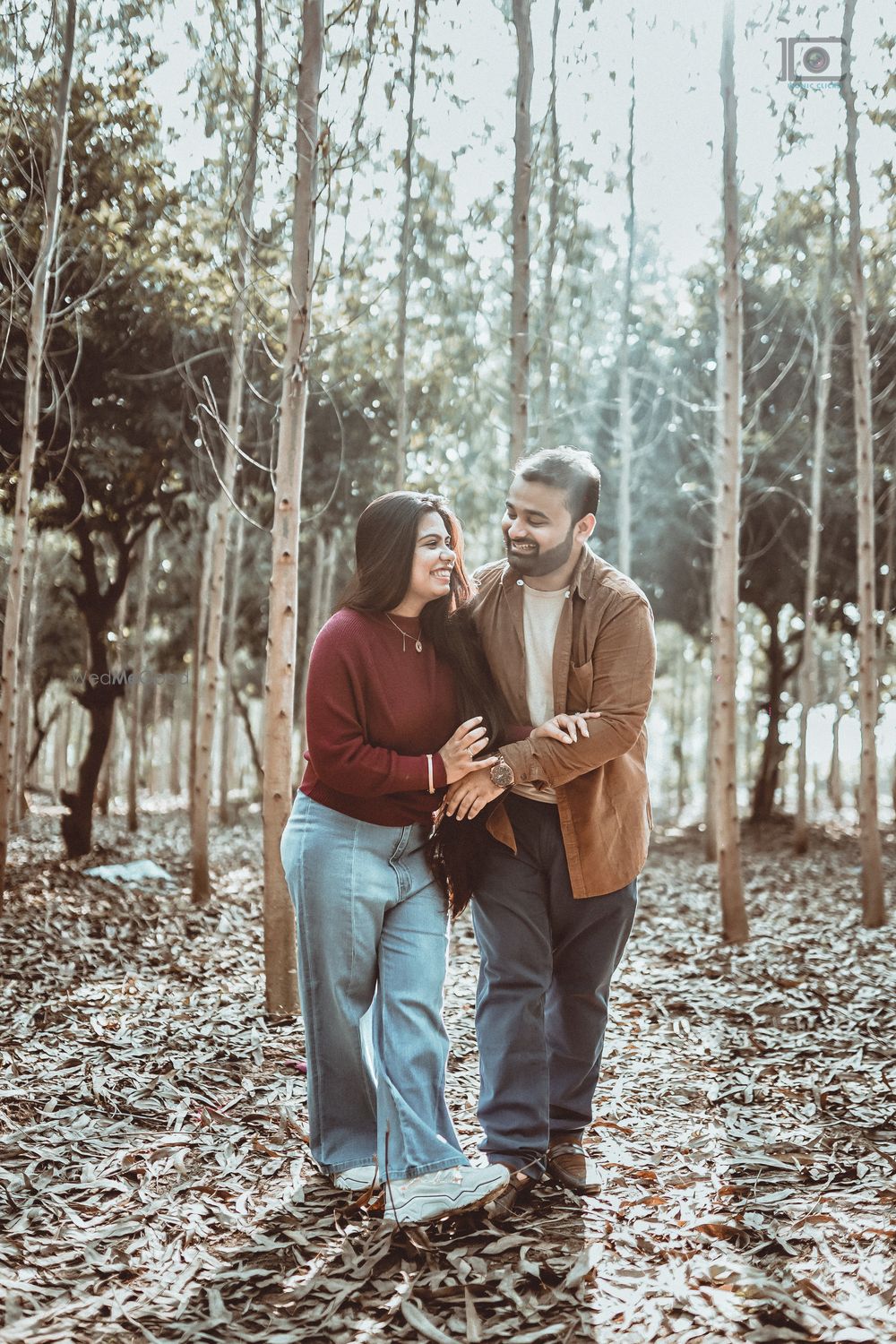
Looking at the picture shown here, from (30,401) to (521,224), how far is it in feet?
13.4

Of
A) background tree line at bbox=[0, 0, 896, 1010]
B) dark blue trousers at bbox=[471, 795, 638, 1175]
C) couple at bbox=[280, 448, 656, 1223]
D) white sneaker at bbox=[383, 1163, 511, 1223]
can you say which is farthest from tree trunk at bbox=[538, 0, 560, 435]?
white sneaker at bbox=[383, 1163, 511, 1223]

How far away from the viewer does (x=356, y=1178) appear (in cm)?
353

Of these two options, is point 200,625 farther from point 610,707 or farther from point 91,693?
point 610,707

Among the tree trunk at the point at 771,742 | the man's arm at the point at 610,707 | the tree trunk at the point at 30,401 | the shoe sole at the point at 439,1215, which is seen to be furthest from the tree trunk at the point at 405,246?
the tree trunk at the point at 771,742

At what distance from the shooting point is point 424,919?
357 cm

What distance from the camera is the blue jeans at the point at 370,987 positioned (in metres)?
3.42

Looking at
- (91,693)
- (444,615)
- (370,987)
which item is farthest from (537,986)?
(91,693)

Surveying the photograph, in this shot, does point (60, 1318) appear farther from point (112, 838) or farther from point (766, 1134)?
point (112, 838)

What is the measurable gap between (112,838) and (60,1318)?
1270cm

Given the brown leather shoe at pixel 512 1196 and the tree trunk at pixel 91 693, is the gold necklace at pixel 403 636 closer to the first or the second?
the brown leather shoe at pixel 512 1196

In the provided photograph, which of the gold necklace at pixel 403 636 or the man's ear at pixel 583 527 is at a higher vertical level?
the man's ear at pixel 583 527

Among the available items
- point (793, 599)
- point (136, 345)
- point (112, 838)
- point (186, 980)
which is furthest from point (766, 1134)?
point (793, 599)

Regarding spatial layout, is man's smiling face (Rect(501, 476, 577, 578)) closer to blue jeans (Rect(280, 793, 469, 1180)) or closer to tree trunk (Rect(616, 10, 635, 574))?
blue jeans (Rect(280, 793, 469, 1180))

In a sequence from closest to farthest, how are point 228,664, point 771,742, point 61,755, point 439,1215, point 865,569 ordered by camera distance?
point 439,1215, point 865,569, point 228,664, point 771,742, point 61,755
